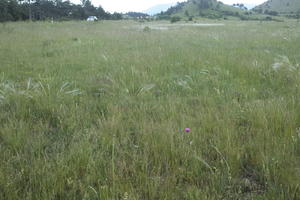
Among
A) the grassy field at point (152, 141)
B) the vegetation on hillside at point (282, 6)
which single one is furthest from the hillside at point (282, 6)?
the grassy field at point (152, 141)

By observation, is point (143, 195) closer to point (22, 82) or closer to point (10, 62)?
point (22, 82)

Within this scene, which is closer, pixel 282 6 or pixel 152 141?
pixel 152 141

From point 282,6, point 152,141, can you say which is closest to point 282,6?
point 282,6

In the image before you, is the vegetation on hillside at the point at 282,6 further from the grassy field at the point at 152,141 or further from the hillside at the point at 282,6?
the grassy field at the point at 152,141

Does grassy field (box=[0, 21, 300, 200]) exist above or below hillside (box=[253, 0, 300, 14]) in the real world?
below

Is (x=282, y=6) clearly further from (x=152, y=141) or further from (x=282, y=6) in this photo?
(x=152, y=141)

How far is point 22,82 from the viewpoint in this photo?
13.0 feet

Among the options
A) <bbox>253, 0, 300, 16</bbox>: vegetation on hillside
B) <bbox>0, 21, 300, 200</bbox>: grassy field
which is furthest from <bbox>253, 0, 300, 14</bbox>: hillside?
<bbox>0, 21, 300, 200</bbox>: grassy field

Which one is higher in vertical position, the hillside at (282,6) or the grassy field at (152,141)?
the hillside at (282,6)

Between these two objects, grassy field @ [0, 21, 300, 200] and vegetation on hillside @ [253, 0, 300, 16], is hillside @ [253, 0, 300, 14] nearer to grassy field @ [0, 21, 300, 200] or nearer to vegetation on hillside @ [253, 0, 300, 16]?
vegetation on hillside @ [253, 0, 300, 16]

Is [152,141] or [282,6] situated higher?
[282,6]

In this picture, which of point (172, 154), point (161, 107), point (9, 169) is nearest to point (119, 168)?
point (172, 154)

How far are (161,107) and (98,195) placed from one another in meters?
1.55

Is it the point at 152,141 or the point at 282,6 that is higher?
the point at 282,6
